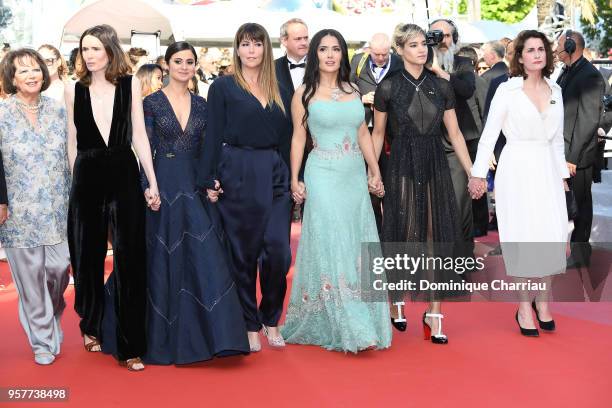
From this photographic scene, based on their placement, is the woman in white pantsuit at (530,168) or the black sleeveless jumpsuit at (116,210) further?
the woman in white pantsuit at (530,168)

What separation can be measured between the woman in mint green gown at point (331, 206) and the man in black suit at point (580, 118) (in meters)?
2.42

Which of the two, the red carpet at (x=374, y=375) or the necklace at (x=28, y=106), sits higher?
the necklace at (x=28, y=106)

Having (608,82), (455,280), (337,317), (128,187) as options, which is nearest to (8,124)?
(128,187)

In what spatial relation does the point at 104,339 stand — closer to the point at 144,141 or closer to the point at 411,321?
the point at 144,141

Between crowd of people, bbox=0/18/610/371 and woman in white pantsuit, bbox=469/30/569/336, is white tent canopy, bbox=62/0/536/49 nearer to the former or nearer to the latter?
woman in white pantsuit, bbox=469/30/569/336

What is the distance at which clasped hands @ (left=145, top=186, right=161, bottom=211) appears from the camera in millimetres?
5797

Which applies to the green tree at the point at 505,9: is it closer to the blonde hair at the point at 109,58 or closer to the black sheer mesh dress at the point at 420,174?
the black sheer mesh dress at the point at 420,174

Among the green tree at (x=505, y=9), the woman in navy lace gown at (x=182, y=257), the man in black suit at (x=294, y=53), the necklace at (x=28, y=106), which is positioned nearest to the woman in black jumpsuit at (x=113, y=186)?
the woman in navy lace gown at (x=182, y=257)

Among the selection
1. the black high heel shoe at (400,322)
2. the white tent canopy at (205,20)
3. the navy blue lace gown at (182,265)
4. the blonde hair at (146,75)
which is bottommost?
the black high heel shoe at (400,322)

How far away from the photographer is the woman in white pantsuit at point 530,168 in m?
6.52

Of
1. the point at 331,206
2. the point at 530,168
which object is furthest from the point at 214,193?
the point at 530,168

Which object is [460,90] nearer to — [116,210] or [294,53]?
[294,53]

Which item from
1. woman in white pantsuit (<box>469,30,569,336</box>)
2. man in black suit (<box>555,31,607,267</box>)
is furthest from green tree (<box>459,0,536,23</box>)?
woman in white pantsuit (<box>469,30,569,336</box>)

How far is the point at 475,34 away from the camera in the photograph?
73.9 ft
